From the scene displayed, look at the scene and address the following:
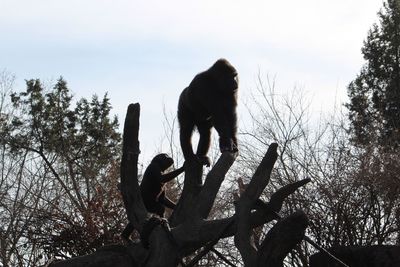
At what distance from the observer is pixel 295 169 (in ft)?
49.7

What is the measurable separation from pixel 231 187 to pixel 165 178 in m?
7.27

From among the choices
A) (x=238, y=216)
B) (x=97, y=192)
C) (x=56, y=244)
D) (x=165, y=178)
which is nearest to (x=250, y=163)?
(x=97, y=192)

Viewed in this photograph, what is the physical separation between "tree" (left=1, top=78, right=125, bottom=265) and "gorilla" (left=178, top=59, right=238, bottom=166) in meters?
6.40

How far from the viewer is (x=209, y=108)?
730 centimetres

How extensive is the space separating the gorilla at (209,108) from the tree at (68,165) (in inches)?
252

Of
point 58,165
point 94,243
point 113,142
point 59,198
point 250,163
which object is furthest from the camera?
point 113,142

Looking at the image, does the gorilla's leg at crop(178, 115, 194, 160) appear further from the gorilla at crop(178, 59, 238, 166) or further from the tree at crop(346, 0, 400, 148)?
the tree at crop(346, 0, 400, 148)

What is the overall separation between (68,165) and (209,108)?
14.4 m

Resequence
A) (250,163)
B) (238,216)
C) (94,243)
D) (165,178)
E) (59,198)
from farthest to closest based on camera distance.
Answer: (59,198)
(250,163)
(94,243)
(165,178)
(238,216)

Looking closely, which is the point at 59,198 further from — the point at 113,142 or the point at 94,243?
the point at 113,142

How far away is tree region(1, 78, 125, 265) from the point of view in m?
13.9

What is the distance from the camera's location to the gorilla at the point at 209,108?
7.20 metres

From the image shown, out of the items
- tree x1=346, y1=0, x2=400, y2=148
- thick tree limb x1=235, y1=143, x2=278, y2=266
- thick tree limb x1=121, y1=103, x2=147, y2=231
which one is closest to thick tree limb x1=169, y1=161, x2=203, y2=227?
thick tree limb x1=121, y1=103, x2=147, y2=231

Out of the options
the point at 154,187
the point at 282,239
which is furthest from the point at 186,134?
the point at 282,239
